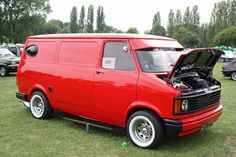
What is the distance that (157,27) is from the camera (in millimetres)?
93750

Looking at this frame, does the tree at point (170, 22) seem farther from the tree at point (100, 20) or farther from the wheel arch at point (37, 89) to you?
the wheel arch at point (37, 89)

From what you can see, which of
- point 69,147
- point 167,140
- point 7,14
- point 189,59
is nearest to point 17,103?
point 69,147

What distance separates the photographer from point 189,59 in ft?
20.0

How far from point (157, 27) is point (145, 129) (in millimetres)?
89293

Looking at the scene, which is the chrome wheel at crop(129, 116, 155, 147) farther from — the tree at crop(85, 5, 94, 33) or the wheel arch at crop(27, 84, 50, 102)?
the tree at crop(85, 5, 94, 33)

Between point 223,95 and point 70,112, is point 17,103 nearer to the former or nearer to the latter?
point 70,112

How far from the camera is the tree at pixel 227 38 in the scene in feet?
207

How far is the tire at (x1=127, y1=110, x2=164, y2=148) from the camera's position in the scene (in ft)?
19.7

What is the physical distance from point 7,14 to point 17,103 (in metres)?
40.4

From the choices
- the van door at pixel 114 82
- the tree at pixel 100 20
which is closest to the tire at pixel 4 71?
the van door at pixel 114 82

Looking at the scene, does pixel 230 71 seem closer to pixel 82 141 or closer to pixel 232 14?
pixel 82 141

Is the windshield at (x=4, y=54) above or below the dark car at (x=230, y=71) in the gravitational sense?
above

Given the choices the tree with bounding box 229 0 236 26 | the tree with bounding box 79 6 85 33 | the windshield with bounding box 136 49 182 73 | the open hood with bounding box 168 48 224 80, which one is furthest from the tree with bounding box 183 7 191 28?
the windshield with bounding box 136 49 182 73

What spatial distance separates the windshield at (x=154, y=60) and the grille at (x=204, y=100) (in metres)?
0.77
